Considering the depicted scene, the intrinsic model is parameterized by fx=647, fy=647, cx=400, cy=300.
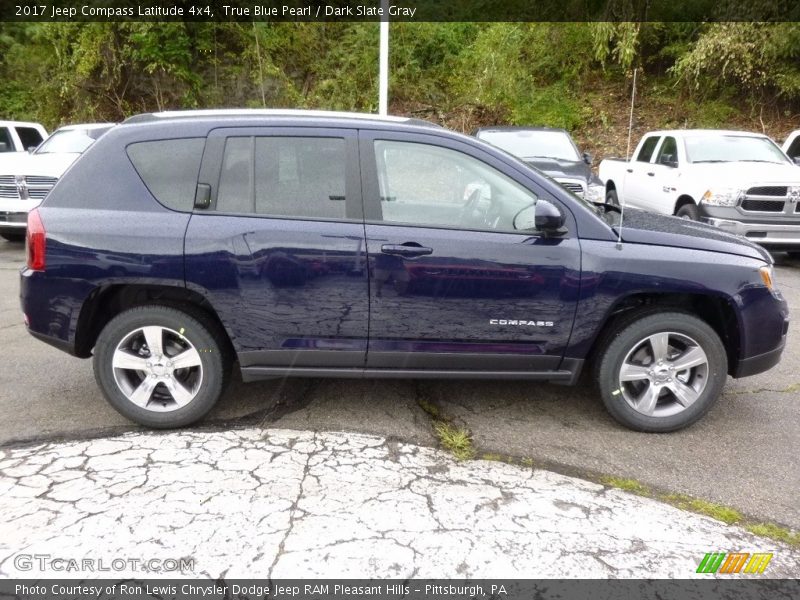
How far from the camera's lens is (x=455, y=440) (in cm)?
375

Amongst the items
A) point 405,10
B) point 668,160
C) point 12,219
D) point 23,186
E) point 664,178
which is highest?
point 405,10

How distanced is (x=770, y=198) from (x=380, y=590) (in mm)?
8116

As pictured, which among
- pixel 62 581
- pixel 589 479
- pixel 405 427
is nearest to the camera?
pixel 62 581

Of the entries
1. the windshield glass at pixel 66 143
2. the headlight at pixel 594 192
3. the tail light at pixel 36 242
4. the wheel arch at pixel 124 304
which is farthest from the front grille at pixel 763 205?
the windshield glass at pixel 66 143

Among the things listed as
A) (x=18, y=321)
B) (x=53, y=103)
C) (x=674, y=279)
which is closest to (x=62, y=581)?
(x=674, y=279)

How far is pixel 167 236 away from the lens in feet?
11.9

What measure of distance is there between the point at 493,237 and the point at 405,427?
127 centimetres

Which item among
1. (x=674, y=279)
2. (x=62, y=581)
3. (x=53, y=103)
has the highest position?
(x=53, y=103)

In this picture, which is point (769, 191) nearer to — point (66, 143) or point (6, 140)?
point (66, 143)

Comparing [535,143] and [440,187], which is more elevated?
[535,143]

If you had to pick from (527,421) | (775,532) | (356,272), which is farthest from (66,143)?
(775,532)

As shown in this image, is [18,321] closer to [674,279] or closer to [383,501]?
[383,501]

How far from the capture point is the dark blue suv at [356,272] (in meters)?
3.64

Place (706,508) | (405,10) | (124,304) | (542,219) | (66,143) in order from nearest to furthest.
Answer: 1. (706,508)
2. (542,219)
3. (124,304)
4. (66,143)
5. (405,10)
